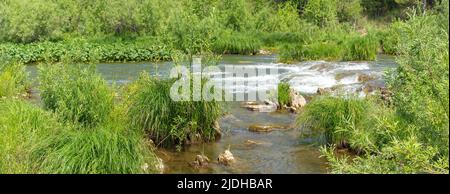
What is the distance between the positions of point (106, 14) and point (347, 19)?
25904 millimetres

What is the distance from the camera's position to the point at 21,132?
23.9 ft

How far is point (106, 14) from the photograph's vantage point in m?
41.4

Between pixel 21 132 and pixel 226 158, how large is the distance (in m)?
3.42

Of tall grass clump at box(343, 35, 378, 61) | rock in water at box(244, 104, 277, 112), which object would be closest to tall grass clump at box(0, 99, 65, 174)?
rock in water at box(244, 104, 277, 112)

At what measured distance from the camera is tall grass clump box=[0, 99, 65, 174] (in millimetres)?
6145

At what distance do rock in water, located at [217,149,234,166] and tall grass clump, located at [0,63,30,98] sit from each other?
6296 mm

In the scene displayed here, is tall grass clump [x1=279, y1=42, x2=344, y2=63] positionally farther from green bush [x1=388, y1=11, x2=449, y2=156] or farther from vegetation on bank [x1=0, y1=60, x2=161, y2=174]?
green bush [x1=388, y1=11, x2=449, y2=156]

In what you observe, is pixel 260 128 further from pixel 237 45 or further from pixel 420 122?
pixel 237 45

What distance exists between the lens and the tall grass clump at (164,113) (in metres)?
9.19

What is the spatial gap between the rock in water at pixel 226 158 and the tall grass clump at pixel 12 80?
6.30 m

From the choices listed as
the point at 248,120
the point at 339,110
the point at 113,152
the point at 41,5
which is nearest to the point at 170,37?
the point at 248,120

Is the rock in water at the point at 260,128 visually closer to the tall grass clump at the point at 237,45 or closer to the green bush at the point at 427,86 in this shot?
the green bush at the point at 427,86

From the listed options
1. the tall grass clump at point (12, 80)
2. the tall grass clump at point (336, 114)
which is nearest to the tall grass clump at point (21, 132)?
the tall grass clump at point (12, 80)

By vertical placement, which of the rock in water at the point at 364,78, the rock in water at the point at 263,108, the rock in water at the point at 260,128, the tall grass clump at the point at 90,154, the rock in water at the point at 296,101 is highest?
the tall grass clump at the point at 90,154
